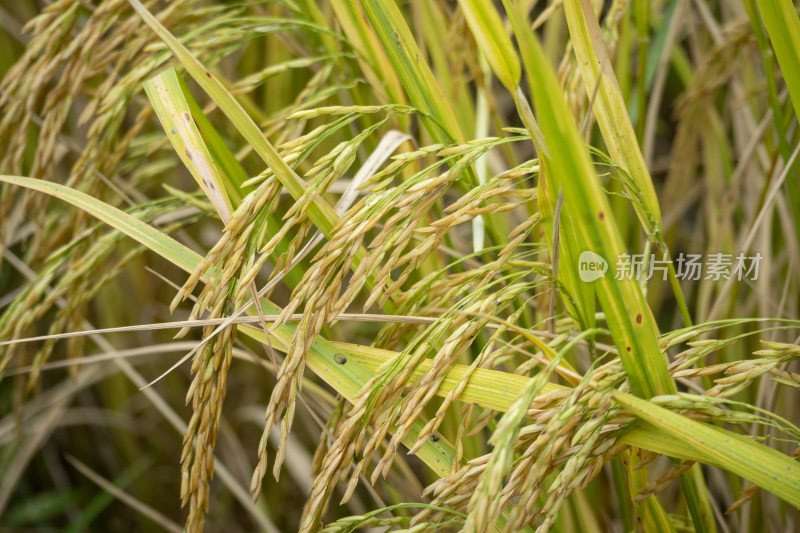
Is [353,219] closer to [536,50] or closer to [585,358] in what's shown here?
[536,50]

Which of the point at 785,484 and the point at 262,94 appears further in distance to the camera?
the point at 262,94

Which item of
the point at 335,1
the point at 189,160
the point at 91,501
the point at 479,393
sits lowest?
the point at 91,501

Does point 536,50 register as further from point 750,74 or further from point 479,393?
point 750,74

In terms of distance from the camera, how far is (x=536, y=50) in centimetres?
35

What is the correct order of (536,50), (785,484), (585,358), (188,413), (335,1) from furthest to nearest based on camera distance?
(188,413), (585,358), (335,1), (785,484), (536,50)

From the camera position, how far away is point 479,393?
1.78ft

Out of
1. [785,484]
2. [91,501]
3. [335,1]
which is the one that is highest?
[335,1]

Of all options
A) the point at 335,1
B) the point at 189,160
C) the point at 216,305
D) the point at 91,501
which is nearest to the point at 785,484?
the point at 216,305

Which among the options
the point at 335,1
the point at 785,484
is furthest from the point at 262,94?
the point at 785,484

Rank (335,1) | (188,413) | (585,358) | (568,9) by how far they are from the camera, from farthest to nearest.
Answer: (188,413)
(585,358)
(335,1)
(568,9)

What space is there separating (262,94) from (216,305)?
3.46 feet

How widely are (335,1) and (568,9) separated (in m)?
0.31

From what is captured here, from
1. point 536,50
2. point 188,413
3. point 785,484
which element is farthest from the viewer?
point 188,413

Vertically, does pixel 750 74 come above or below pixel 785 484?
above
